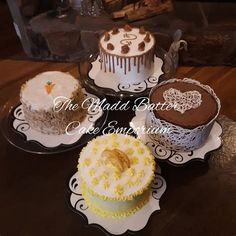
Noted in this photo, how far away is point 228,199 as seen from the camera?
85 centimetres

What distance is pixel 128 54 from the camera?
105cm

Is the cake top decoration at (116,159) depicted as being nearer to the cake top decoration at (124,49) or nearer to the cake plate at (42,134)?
the cake plate at (42,134)

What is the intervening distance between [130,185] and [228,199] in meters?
0.26

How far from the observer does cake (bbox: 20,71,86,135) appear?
3.06 feet

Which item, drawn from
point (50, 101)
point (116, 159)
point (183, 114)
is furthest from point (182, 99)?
point (50, 101)

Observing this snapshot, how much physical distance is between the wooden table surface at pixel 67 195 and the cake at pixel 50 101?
9cm

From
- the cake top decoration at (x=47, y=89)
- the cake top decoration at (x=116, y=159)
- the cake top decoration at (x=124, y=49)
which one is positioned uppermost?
the cake top decoration at (x=124, y=49)

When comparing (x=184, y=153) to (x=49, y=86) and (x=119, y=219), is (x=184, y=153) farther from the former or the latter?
(x=49, y=86)

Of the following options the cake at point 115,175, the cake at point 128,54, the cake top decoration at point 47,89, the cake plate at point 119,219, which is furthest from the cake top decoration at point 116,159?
the cake at point 128,54

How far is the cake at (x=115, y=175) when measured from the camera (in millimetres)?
763

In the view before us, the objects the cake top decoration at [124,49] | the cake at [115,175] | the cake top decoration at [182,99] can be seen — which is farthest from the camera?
the cake top decoration at [124,49]

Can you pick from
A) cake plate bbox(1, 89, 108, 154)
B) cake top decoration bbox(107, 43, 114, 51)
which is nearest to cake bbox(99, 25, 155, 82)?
cake top decoration bbox(107, 43, 114, 51)

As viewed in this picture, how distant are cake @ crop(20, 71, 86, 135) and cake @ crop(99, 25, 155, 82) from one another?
0.48 feet

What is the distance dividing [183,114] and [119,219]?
0.97 ft
